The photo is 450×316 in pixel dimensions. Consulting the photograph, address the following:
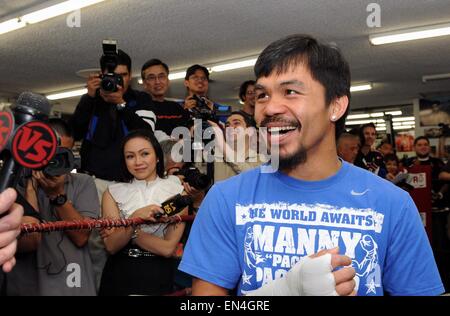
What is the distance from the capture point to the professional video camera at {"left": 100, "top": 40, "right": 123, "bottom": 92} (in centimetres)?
281

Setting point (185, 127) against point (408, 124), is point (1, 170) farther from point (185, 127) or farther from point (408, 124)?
point (408, 124)

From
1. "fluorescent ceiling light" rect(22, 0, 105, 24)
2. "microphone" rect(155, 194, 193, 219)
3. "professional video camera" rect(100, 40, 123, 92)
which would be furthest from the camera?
"fluorescent ceiling light" rect(22, 0, 105, 24)

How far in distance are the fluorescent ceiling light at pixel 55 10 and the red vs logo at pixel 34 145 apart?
4699 millimetres

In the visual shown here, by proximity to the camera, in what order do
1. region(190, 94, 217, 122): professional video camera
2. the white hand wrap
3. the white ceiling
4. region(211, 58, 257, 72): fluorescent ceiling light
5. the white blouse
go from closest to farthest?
the white hand wrap, the white blouse, region(190, 94, 217, 122): professional video camera, the white ceiling, region(211, 58, 257, 72): fluorescent ceiling light

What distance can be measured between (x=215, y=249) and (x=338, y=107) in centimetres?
58

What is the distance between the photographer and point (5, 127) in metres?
0.89

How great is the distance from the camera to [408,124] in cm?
1545

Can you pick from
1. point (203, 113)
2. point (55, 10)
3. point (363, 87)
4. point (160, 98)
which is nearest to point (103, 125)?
point (203, 113)

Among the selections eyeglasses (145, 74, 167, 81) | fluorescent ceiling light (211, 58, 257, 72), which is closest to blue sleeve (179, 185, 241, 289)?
eyeglasses (145, 74, 167, 81)

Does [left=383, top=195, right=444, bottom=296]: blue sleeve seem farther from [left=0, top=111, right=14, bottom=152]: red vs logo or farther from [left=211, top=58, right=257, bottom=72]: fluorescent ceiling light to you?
[left=211, top=58, right=257, bottom=72]: fluorescent ceiling light

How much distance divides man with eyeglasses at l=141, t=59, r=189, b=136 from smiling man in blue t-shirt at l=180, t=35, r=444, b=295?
7.35ft

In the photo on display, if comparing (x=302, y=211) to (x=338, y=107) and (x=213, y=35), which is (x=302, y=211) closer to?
(x=338, y=107)

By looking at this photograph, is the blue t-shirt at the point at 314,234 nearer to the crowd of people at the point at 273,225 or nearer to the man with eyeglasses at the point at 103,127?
the crowd of people at the point at 273,225

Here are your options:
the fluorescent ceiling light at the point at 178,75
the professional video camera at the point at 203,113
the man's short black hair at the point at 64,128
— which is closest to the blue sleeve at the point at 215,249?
the professional video camera at the point at 203,113
